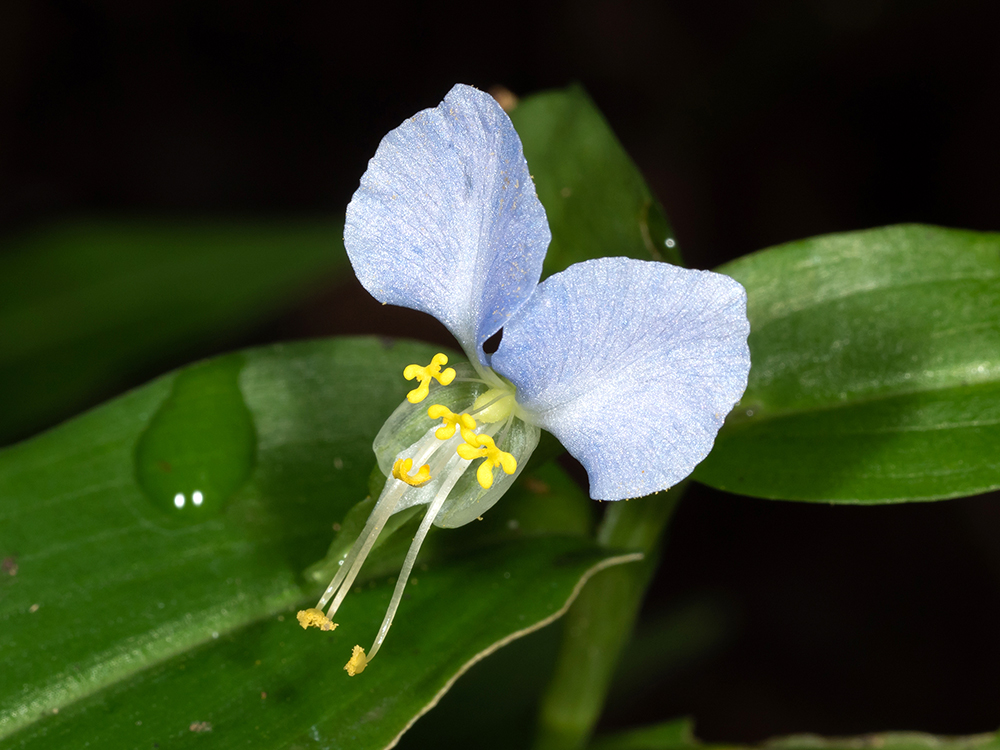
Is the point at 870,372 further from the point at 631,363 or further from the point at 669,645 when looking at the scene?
the point at 669,645

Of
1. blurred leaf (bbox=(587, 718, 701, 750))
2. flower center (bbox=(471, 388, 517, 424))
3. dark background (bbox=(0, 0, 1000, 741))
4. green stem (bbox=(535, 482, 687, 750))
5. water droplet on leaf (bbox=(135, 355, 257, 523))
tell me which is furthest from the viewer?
dark background (bbox=(0, 0, 1000, 741))

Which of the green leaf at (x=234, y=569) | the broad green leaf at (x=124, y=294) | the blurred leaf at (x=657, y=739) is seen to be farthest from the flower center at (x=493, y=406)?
the broad green leaf at (x=124, y=294)

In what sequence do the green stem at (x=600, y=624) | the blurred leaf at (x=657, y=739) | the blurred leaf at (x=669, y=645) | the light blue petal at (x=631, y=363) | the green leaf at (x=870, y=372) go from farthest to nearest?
1. the blurred leaf at (x=669, y=645)
2. the blurred leaf at (x=657, y=739)
3. the green stem at (x=600, y=624)
4. the green leaf at (x=870, y=372)
5. the light blue petal at (x=631, y=363)

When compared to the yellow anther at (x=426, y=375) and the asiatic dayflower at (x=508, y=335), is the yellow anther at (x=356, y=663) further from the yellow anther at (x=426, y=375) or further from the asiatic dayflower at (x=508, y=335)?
the yellow anther at (x=426, y=375)

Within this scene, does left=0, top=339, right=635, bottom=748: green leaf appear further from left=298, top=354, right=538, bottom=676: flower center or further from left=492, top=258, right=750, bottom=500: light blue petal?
left=492, top=258, right=750, bottom=500: light blue petal

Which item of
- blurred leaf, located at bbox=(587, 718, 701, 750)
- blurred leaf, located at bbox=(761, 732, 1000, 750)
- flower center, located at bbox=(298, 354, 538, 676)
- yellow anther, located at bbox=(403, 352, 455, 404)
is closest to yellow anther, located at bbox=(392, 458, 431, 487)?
flower center, located at bbox=(298, 354, 538, 676)
